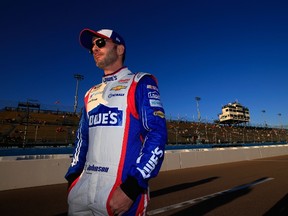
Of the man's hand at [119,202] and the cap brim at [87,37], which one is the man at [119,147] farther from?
the cap brim at [87,37]

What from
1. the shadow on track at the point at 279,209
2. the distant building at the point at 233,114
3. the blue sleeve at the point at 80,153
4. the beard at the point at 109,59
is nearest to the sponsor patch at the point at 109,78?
the beard at the point at 109,59

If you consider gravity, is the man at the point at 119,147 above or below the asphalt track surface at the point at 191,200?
above

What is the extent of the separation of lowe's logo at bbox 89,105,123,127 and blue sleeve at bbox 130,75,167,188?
0.54 ft

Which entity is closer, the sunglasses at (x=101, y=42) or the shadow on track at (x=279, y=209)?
the sunglasses at (x=101, y=42)

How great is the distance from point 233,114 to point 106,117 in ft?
374

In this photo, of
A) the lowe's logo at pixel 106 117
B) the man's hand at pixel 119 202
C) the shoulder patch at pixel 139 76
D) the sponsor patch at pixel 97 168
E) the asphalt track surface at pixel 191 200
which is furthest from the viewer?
the asphalt track surface at pixel 191 200

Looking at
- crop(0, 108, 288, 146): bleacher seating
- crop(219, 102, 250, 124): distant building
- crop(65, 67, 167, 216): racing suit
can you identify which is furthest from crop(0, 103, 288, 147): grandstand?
crop(219, 102, 250, 124): distant building

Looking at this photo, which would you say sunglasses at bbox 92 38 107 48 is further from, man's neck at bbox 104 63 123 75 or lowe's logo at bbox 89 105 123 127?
lowe's logo at bbox 89 105 123 127

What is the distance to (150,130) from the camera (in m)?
1.50

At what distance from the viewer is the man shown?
1354 millimetres

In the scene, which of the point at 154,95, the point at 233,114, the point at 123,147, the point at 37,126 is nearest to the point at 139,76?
the point at 154,95

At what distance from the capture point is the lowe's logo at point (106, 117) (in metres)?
1.61

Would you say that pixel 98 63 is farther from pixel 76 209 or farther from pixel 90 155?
pixel 76 209

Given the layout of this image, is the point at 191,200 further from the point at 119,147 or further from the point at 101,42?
the point at 101,42
